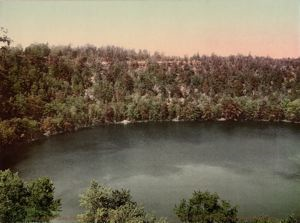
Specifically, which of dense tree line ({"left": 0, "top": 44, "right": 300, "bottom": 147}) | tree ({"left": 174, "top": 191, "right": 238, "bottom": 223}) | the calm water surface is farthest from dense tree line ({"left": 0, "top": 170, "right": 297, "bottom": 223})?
dense tree line ({"left": 0, "top": 44, "right": 300, "bottom": 147})

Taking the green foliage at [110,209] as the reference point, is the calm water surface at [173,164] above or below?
below

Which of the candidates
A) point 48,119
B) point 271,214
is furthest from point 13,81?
point 271,214

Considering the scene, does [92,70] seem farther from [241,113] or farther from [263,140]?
[263,140]

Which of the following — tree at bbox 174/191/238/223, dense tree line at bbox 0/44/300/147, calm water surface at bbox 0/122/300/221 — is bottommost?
calm water surface at bbox 0/122/300/221

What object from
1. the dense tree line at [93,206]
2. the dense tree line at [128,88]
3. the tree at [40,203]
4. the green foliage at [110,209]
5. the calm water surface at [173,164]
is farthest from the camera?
the dense tree line at [128,88]

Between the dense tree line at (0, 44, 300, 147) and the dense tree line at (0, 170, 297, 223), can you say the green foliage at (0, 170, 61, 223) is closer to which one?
the dense tree line at (0, 170, 297, 223)

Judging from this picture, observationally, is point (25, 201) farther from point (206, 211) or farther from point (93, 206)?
point (206, 211)

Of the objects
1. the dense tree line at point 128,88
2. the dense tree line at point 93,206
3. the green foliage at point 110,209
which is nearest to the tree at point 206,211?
the dense tree line at point 93,206

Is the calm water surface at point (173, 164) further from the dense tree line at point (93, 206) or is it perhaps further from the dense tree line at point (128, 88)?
the dense tree line at point (93, 206)
